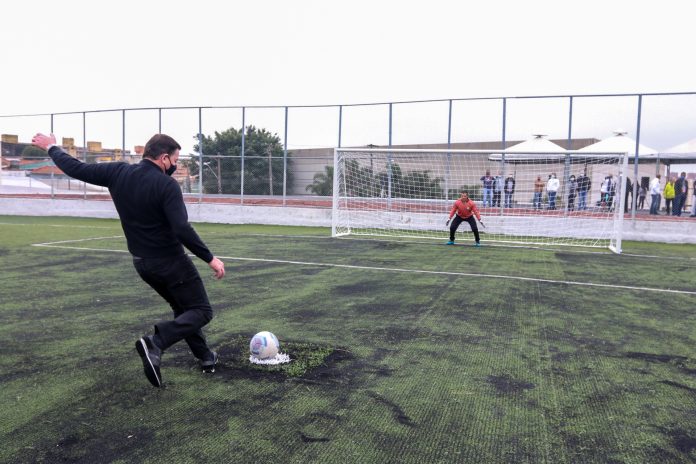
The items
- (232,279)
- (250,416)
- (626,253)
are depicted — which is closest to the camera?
(250,416)

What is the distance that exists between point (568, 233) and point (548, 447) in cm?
1654

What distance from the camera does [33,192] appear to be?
3158 cm

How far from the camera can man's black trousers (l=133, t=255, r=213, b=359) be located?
430 cm

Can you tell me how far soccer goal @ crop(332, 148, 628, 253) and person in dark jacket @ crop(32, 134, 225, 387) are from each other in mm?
13195

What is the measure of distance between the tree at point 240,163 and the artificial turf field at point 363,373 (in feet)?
42.2

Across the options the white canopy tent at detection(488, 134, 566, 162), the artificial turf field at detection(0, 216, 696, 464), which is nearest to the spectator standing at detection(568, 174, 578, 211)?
the white canopy tent at detection(488, 134, 566, 162)

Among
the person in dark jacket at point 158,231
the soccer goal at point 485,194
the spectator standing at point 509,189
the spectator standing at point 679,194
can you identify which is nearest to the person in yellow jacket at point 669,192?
the spectator standing at point 679,194

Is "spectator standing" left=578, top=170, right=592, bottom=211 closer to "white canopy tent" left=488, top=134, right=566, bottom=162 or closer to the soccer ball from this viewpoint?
"white canopy tent" left=488, top=134, right=566, bottom=162

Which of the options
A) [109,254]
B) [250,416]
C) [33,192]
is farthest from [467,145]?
[33,192]

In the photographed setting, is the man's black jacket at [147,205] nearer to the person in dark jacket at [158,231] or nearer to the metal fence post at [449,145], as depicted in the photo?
the person in dark jacket at [158,231]

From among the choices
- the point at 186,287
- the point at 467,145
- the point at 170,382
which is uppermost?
the point at 467,145

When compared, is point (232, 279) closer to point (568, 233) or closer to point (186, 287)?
point (186, 287)

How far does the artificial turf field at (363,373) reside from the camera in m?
3.41

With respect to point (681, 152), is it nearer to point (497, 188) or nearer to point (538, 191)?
point (538, 191)
